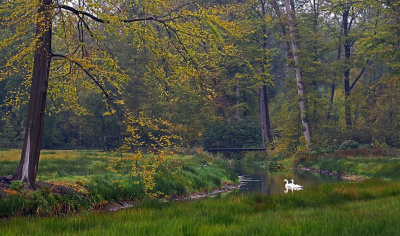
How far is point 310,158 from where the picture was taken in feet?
125

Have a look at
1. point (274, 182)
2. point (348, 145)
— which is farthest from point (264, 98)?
point (274, 182)

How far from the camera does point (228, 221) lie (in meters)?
9.61

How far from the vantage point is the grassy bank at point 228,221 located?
26.2ft

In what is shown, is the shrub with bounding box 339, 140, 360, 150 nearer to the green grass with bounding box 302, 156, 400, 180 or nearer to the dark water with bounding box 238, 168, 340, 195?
the green grass with bounding box 302, 156, 400, 180

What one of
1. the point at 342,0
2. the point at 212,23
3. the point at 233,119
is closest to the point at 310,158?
the point at 342,0

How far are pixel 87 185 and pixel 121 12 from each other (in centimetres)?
622

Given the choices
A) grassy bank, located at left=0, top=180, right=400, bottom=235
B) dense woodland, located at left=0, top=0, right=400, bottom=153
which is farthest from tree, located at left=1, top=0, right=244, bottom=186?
dense woodland, located at left=0, top=0, right=400, bottom=153

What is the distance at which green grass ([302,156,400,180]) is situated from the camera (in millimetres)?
24192

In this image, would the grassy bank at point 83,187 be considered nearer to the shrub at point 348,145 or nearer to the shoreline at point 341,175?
the shoreline at point 341,175

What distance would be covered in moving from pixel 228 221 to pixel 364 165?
2093 cm

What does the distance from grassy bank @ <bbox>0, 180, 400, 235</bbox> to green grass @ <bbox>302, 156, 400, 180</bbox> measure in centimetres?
1327

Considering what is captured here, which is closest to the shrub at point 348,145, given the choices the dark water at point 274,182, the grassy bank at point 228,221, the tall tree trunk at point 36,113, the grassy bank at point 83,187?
the dark water at point 274,182

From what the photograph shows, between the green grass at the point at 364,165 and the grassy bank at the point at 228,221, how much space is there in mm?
13273

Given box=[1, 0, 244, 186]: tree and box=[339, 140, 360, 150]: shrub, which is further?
box=[339, 140, 360, 150]: shrub
